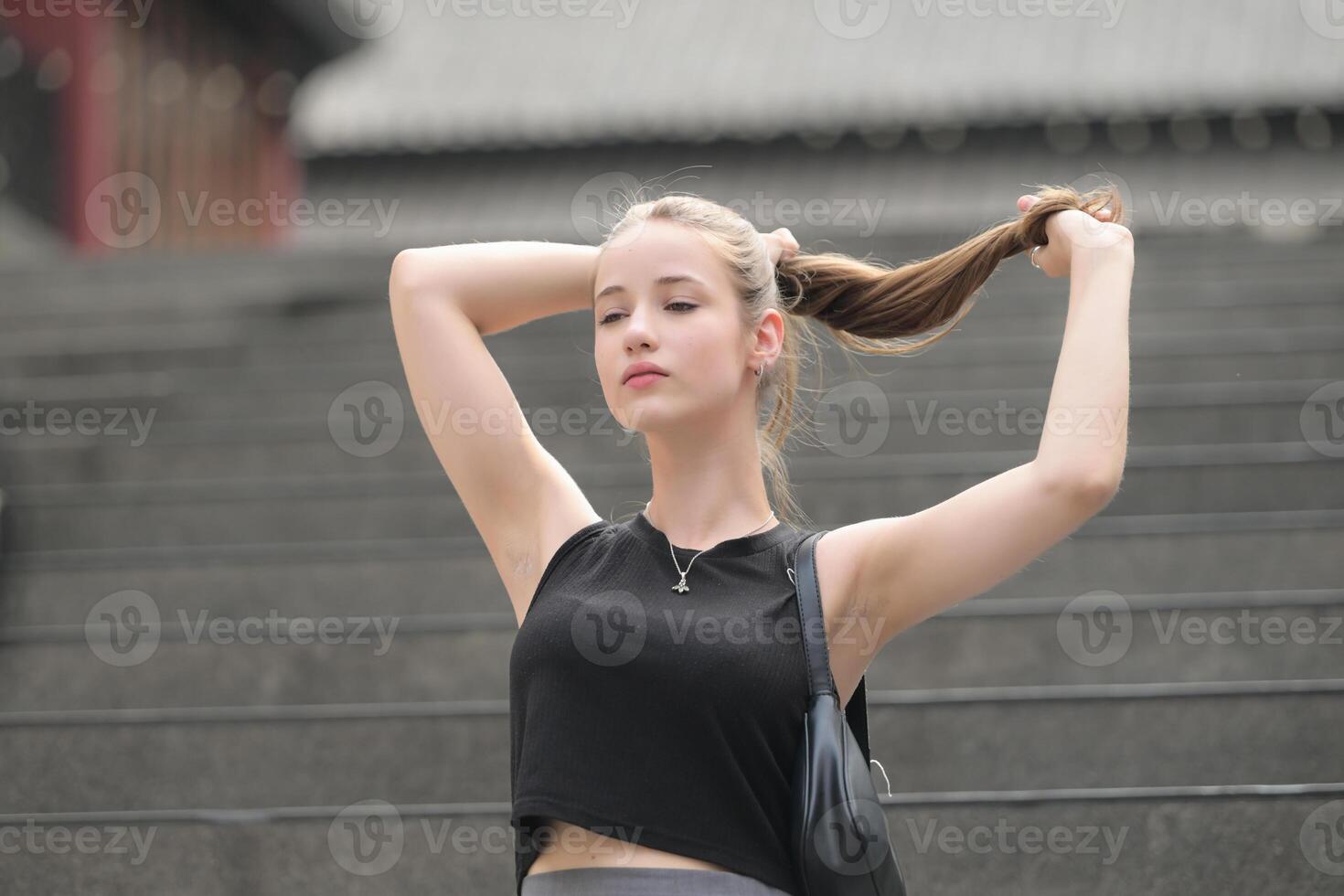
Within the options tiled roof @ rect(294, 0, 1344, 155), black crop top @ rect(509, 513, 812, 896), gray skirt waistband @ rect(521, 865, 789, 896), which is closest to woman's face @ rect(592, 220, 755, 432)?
black crop top @ rect(509, 513, 812, 896)

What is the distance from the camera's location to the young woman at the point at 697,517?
5.14 feet

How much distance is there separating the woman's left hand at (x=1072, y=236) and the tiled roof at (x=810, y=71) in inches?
319

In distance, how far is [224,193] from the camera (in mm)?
10008

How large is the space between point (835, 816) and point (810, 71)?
33.3 feet

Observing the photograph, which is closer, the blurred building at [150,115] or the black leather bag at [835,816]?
the black leather bag at [835,816]

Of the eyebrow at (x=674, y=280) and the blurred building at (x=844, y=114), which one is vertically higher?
Answer: the blurred building at (x=844, y=114)

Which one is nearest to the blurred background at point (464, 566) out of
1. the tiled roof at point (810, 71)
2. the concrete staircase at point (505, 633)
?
the concrete staircase at point (505, 633)

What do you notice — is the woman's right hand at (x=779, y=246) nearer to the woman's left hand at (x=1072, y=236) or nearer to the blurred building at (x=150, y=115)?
the woman's left hand at (x=1072, y=236)

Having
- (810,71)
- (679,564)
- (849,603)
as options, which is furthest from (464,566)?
(810,71)

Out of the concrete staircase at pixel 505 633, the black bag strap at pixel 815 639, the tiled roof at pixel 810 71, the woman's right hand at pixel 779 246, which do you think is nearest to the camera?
the black bag strap at pixel 815 639

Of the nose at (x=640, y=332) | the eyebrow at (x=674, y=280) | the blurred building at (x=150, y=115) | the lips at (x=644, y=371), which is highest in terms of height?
the blurred building at (x=150, y=115)

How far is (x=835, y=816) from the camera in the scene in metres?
1.52

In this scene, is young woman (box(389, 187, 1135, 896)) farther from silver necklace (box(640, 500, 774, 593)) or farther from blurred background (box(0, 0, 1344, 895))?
blurred background (box(0, 0, 1344, 895))

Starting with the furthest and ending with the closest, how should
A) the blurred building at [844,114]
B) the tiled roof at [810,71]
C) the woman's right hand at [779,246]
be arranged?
the tiled roof at [810,71], the blurred building at [844,114], the woman's right hand at [779,246]
